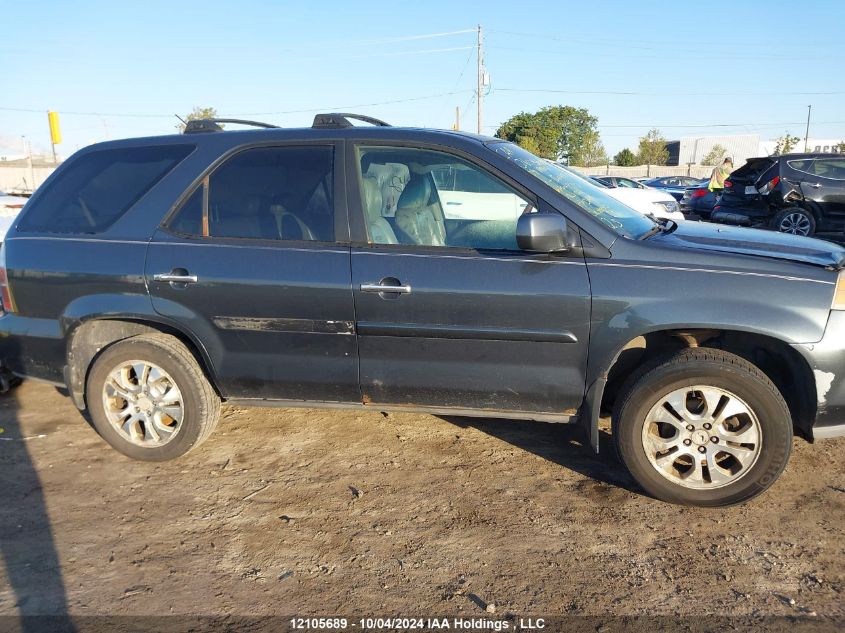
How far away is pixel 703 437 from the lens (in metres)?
Result: 3.02

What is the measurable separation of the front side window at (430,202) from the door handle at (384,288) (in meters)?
0.25

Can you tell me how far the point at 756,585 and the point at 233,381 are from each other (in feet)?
8.93

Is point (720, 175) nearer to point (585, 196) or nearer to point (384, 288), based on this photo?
point (585, 196)

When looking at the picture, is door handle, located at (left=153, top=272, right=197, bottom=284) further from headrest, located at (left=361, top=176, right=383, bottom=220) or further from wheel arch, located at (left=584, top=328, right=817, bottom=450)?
wheel arch, located at (left=584, top=328, right=817, bottom=450)

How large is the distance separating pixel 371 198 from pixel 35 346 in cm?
223

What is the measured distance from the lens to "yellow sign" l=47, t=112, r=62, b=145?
16.0 metres

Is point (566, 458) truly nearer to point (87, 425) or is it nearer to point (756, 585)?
point (756, 585)

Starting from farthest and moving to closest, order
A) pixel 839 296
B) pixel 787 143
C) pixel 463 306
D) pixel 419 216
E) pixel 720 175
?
pixel 787 143
pixel 720 175
pixel 419 216
pixel 463 306
pixel 839 296

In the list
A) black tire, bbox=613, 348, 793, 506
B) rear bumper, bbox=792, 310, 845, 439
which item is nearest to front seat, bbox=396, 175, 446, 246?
black tire, bbox=613, 348, 793, 506

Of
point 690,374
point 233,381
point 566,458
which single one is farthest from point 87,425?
point 690,374

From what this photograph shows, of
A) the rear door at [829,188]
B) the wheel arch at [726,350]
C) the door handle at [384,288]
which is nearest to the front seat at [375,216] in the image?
the door handle at [384,288]

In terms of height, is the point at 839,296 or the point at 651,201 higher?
the point at 651,201

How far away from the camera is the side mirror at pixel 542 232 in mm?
2949

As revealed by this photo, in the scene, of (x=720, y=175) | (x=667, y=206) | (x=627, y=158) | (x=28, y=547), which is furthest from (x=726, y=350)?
(x=627, y=158)
